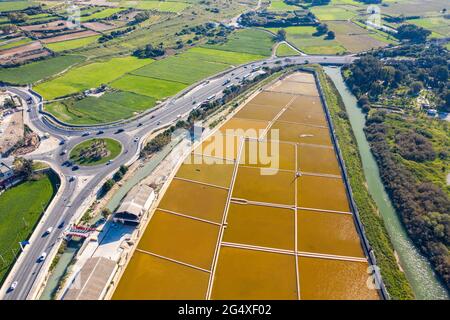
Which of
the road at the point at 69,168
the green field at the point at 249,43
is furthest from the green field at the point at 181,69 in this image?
the green field at the point at 249,43

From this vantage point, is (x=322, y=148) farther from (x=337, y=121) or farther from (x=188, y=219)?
(x=188, y=219)

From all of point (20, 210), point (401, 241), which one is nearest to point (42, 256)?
point (20, 210)

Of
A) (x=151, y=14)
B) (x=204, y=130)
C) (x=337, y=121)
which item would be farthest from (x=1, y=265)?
(x=151, y=14)

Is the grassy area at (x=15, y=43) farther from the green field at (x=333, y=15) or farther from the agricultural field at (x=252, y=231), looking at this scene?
the green field at (x=333, y=15)

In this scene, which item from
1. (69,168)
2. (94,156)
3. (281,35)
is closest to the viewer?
(69,168)

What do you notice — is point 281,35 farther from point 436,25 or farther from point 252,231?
point 252,231

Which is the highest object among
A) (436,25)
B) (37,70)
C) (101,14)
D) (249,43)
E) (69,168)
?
(101,14)

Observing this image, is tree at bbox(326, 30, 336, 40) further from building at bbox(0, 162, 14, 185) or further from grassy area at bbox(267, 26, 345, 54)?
building at bbox(0, 162, 14, 185)
